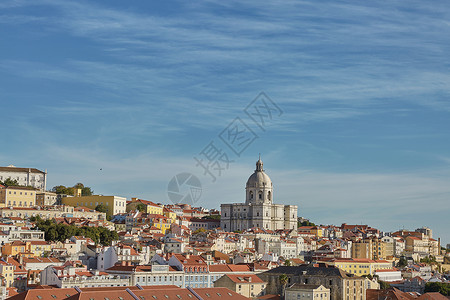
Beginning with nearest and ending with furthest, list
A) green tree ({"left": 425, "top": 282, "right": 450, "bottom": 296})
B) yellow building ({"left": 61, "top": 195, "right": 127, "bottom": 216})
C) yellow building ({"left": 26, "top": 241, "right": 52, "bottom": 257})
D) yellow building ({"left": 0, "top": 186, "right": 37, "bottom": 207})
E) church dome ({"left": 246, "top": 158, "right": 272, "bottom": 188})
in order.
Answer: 1. yellow building ({"left": 26, "top": 241, "right": 52, "bottom": 257})
2. green tree ({"left": 425, "top": 282, "right": 450, "bottom": 296})
3. yellow building ({"left": 0, "top": 186, "right": 37, "bottom": 207})
4. yellow building ({"left": 61, "top": 195, "right": 127, "bottom": 216})
5. church dome ({"left": 246, "top": 158, "right": 272, "bottom": 188})

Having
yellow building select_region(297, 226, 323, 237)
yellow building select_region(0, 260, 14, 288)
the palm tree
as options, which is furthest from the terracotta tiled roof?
yellow building select_region(297, 226, 323, 237)

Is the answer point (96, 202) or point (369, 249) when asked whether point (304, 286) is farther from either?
point (96, 202)

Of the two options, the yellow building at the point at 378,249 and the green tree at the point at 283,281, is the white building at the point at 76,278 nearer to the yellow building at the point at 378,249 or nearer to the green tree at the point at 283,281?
the green tree at the point at 283,281

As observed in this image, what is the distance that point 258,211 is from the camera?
363ft

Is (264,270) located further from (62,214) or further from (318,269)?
(62,214)

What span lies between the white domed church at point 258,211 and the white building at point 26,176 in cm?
2616

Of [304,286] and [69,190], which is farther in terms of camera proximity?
[69,190]

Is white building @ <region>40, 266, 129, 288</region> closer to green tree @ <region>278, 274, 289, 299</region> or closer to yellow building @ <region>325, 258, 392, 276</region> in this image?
green tree @ <region>278, 274, 289, 299</region>

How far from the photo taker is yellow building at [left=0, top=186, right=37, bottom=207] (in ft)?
285

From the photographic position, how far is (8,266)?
53.4 m

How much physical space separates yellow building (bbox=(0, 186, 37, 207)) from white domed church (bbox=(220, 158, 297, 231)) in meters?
30.8

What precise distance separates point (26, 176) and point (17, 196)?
10.7 meters

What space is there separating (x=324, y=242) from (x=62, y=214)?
3409 cm

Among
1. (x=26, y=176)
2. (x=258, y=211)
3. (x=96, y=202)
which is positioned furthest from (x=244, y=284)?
(x=258, y=211)
